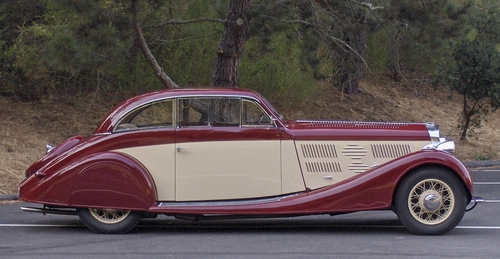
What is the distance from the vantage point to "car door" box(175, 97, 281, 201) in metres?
7.83

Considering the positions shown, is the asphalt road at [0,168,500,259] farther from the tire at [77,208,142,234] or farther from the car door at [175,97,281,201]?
the car door at [175,97,281,201]

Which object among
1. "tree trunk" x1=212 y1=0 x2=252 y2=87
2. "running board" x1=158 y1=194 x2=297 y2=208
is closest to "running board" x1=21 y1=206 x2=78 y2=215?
"running board" x1=158 y1=194 x2=297 y2=208

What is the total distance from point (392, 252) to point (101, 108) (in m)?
10.8

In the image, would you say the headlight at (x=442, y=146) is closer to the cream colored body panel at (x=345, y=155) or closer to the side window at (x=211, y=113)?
the cream colored body panel at (x=345, y=155)

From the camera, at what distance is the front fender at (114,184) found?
778 centimetres

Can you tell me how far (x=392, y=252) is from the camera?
6977 millimetres

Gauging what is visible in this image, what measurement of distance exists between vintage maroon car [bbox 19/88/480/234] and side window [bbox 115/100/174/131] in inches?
1.4

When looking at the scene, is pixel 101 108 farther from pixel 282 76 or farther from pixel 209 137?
pixel 209 137

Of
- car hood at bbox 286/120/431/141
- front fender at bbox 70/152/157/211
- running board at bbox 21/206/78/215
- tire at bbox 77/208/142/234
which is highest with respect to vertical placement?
car hood at bbox 286/120/431/141

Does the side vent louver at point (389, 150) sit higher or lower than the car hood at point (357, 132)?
lower

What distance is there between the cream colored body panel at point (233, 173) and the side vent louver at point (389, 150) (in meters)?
1.12

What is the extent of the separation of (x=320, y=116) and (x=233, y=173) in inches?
475

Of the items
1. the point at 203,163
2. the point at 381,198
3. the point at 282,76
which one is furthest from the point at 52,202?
the point at 282,76

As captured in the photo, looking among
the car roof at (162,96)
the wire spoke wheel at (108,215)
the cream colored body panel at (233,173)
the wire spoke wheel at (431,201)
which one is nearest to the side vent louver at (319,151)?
the cream colored body panel at (233,173)
